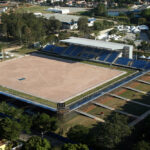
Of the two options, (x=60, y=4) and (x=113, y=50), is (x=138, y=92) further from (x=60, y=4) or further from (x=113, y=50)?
(x=60, y=4)

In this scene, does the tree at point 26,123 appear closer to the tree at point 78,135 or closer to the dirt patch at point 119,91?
the tree at point 78,135

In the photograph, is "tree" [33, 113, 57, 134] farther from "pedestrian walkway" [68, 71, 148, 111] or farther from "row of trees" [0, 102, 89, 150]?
"pedestrian walkway" [68, 71, 148, 111]

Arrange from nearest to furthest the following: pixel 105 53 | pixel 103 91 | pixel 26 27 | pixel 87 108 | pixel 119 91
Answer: pixel 87 108
pixel 103 91
pixel 119 91
pixel 105 53
pixel 26 27

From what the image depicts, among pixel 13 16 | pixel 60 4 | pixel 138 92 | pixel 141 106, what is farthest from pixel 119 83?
pixel 60 4

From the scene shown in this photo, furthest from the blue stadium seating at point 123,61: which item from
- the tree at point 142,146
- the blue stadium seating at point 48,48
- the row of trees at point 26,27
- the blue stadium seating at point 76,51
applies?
the tree at point 142,146

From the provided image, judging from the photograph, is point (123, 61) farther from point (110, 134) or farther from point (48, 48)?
point (110, 134)

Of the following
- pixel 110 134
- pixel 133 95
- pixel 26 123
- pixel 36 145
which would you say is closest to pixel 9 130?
pixel 26 123

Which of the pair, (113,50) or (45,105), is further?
(113,50)
